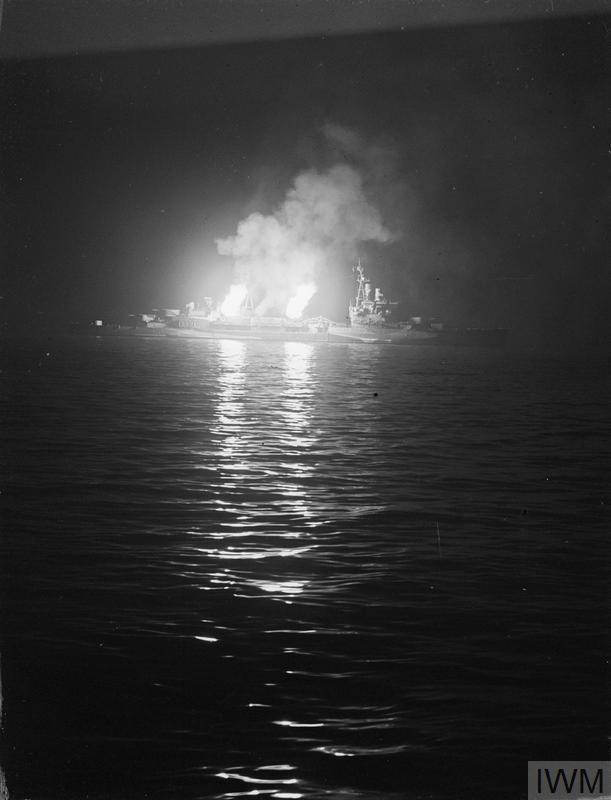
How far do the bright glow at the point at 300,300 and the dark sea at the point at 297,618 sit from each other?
3093 inches

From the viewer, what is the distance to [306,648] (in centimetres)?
735

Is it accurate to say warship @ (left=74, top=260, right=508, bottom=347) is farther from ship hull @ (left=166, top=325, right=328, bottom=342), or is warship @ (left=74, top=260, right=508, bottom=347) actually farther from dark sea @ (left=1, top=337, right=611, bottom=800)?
dark sea @ (left=1, top=337, right=611, bottom=800)

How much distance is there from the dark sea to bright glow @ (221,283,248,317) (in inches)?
3376

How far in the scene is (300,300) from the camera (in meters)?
99.6

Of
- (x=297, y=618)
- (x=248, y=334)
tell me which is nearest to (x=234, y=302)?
(x=248, y=334)

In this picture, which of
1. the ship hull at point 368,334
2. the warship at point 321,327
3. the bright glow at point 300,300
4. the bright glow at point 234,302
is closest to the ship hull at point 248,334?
the warship at point 321,327

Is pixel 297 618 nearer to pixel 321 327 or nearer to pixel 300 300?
pixel 300 300

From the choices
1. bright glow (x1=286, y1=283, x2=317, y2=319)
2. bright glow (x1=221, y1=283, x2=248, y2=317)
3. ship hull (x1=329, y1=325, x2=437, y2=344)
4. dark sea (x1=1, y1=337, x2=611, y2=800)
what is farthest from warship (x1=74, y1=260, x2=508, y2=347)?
dark sea (x1=1, y1=337, x2=611, y2=800)

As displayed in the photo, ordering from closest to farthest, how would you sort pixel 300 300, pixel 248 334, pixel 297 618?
pixel 297 618, pixel 300 300, pixel 248 334

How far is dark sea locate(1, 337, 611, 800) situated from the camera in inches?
219

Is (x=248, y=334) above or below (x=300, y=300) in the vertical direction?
below

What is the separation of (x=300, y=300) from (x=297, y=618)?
3634 inches

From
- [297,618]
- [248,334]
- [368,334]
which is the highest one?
[248,334]

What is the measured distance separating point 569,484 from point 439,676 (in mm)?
9812
